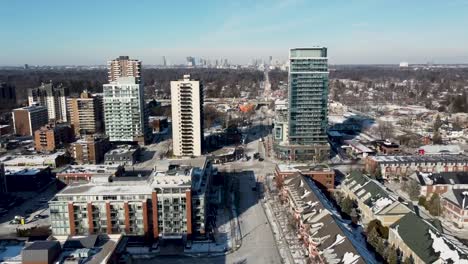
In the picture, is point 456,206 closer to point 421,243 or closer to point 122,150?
point 421,243

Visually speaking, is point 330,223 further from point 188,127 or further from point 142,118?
point 142,118

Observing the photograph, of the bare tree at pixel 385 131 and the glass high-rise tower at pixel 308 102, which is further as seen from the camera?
the bare tree at pixel 385 131

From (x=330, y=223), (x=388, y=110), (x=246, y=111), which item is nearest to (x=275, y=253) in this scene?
(x=330, y=223)

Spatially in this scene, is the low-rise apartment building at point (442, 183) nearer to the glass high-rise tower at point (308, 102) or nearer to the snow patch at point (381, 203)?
the snow patch at point (381, 203)

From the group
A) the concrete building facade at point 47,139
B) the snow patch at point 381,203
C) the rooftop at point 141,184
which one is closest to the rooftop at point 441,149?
the snow patch at point 381,203

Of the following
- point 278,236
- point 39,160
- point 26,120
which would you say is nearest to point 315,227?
point 278,236

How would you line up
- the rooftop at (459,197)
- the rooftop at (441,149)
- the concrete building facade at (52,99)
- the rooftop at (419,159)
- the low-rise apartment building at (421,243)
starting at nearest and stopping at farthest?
the low-rise apartment building at (421,243) < the rooftop at (459,197) < the rooftop at (419,159) < the rooftop at (441,149) < the concrete building facade at (52,99)
